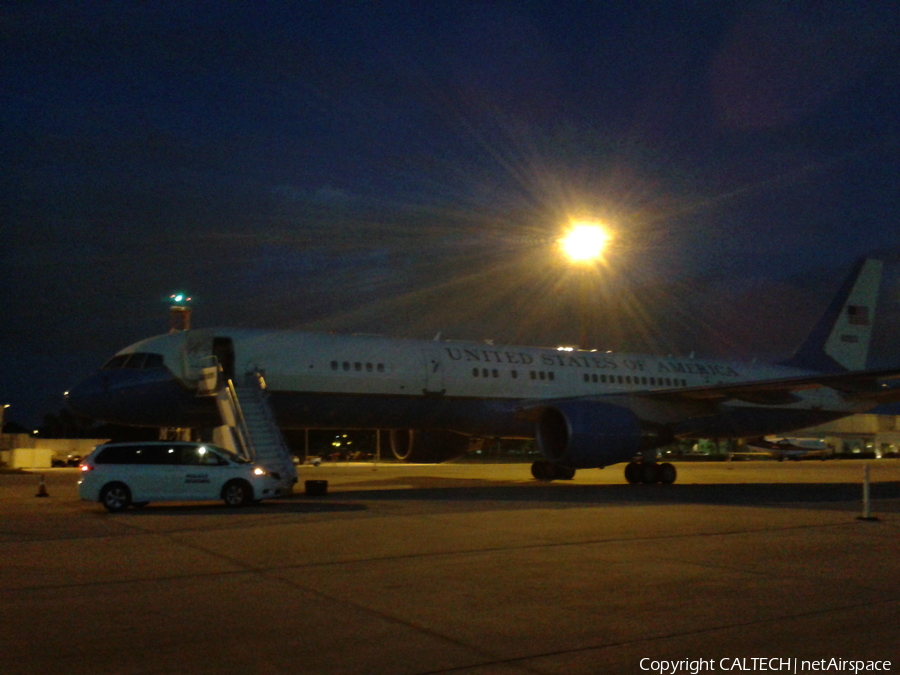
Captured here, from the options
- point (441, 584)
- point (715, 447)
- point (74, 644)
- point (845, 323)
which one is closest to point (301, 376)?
point (441, 584)

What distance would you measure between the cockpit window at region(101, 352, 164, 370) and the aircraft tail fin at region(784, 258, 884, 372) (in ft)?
72.8

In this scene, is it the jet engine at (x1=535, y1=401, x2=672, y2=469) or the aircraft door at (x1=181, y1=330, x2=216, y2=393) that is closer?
the aircraft door at (x1=181, y1=330, x2=216, y2=393)

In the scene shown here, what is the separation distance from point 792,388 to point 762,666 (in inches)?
727

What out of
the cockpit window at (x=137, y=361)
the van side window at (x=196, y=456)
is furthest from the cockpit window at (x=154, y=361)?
the van side window at (x=196, y=456)

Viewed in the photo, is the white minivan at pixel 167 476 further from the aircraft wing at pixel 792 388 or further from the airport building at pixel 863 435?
the airport building at pixel 863 435

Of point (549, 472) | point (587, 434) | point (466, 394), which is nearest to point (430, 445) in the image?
point (466, 394)

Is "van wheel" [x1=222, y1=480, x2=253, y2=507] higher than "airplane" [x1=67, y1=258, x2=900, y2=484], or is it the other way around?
"airplane" [x1=67, y1=258, x2=900, y2=484]

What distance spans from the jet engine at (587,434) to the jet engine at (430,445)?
380cm

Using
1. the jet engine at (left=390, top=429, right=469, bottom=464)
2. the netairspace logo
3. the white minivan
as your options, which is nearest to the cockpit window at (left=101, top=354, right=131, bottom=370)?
the white minivan

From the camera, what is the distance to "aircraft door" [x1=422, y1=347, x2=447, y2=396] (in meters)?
22.6

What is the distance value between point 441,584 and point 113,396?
14.1m

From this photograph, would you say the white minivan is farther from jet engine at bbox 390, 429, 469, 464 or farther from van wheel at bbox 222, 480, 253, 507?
jet engine at bbox 390, 429, 469, 464

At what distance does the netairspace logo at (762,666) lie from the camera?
5043 mm

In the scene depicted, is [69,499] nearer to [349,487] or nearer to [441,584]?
[349,487]
